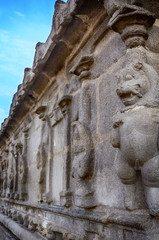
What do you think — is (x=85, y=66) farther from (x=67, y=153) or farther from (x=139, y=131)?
(x=139, y=131)

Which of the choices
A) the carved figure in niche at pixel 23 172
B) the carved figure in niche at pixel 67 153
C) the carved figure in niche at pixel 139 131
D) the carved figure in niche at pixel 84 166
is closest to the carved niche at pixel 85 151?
the carved figure in niche at pixel 84 166

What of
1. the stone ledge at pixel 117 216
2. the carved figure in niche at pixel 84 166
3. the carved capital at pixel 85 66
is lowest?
the stone ledge at pixel 117 216

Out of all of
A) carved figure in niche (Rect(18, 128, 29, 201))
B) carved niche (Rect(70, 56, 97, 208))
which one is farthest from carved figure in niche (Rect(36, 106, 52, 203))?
carved niche (Rect(70, 56, 97, 208))

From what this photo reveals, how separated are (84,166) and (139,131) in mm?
760

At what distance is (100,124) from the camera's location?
2082 mm

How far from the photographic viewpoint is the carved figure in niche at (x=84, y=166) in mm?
2062

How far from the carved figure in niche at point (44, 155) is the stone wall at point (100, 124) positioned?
0.5 inches

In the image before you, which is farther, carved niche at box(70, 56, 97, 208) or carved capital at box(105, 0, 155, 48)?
carved niche at box(70, 56, 97, 208)

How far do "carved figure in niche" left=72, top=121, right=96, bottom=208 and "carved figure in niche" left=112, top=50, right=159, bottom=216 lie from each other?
0.52m

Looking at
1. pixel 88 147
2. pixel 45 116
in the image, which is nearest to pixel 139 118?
pixel 88 147

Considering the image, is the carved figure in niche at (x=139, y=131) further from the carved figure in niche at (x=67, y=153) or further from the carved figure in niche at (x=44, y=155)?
the carved figure in niche at (x=44, y=155)

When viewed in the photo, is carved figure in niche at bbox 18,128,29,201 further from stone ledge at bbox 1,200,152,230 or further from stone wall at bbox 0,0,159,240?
stone ledge at bbox 1,200,152,230

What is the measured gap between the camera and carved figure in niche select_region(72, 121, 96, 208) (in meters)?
2.06

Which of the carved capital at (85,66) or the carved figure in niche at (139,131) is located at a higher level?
the carved capital at (85,66)
